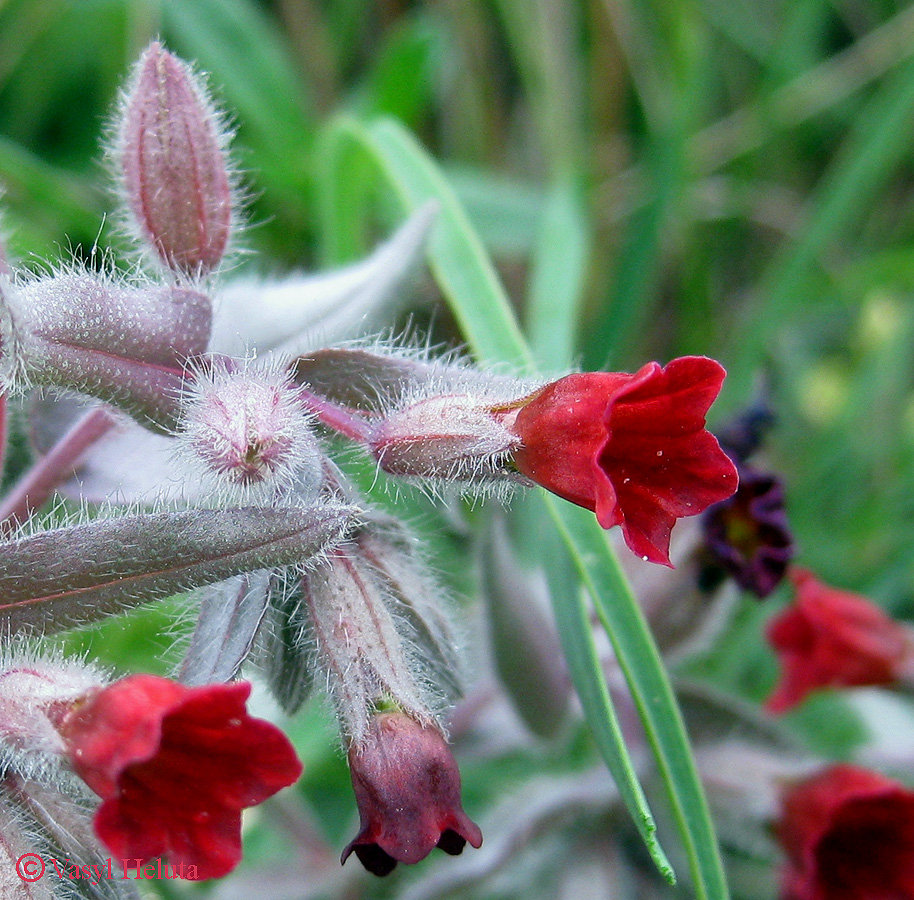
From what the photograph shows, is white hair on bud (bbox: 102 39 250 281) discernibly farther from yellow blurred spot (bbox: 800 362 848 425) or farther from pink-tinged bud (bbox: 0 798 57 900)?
yellow blurred spot (bbox: 800 362 848 425)

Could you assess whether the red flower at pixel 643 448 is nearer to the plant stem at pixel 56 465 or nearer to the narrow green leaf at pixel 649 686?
the narrow green leaf at pixel 649 686

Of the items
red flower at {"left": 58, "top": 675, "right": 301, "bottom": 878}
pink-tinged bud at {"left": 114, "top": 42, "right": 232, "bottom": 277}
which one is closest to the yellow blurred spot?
pink-tinged bud at {"left": 114, "top": 42, "right": 232, "bottom": 277}

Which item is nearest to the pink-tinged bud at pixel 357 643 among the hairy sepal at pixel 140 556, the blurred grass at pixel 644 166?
the hairy sepal at pixel 140 556

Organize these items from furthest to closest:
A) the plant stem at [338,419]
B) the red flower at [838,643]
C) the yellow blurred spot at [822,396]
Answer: the yellow blurred spot at [822,396] → the red flower at [838,643] → the plant stem at [338,419]

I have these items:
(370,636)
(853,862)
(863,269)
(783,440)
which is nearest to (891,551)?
(783,440)

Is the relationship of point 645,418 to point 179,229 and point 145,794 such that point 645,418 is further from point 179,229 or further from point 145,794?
point 179,229

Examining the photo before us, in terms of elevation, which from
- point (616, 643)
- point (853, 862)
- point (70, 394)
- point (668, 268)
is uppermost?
point (70, 394)
